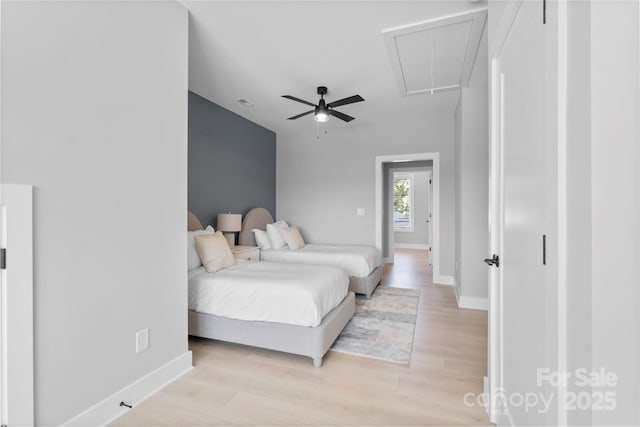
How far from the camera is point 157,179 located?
6.27 feet

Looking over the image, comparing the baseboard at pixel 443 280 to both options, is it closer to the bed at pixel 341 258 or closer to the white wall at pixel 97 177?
the bed at pixel 341 258

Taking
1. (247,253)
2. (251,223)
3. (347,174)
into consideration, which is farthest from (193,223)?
(347,174)

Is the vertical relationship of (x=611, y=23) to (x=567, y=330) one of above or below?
above

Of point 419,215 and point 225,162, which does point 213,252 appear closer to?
point 225,162

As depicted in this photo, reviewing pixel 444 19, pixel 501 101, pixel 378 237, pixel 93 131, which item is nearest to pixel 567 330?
pixel 501 101

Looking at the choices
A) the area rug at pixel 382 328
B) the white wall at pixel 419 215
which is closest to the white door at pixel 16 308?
the area rug at pixel 382 328

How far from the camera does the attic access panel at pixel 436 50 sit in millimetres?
2289

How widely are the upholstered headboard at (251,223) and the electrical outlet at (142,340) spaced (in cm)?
269

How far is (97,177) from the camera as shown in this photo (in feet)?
5.12

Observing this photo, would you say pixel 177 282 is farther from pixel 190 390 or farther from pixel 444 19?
pixel 444 19

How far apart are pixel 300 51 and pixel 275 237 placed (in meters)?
2.75

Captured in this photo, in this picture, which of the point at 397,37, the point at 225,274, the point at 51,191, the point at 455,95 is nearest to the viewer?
the point at 51,191


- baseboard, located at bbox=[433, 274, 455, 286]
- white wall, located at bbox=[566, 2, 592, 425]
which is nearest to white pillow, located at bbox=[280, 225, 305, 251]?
baseboard, located at bbox=[433, 274, 455, 286]

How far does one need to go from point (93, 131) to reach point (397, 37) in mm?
2340
